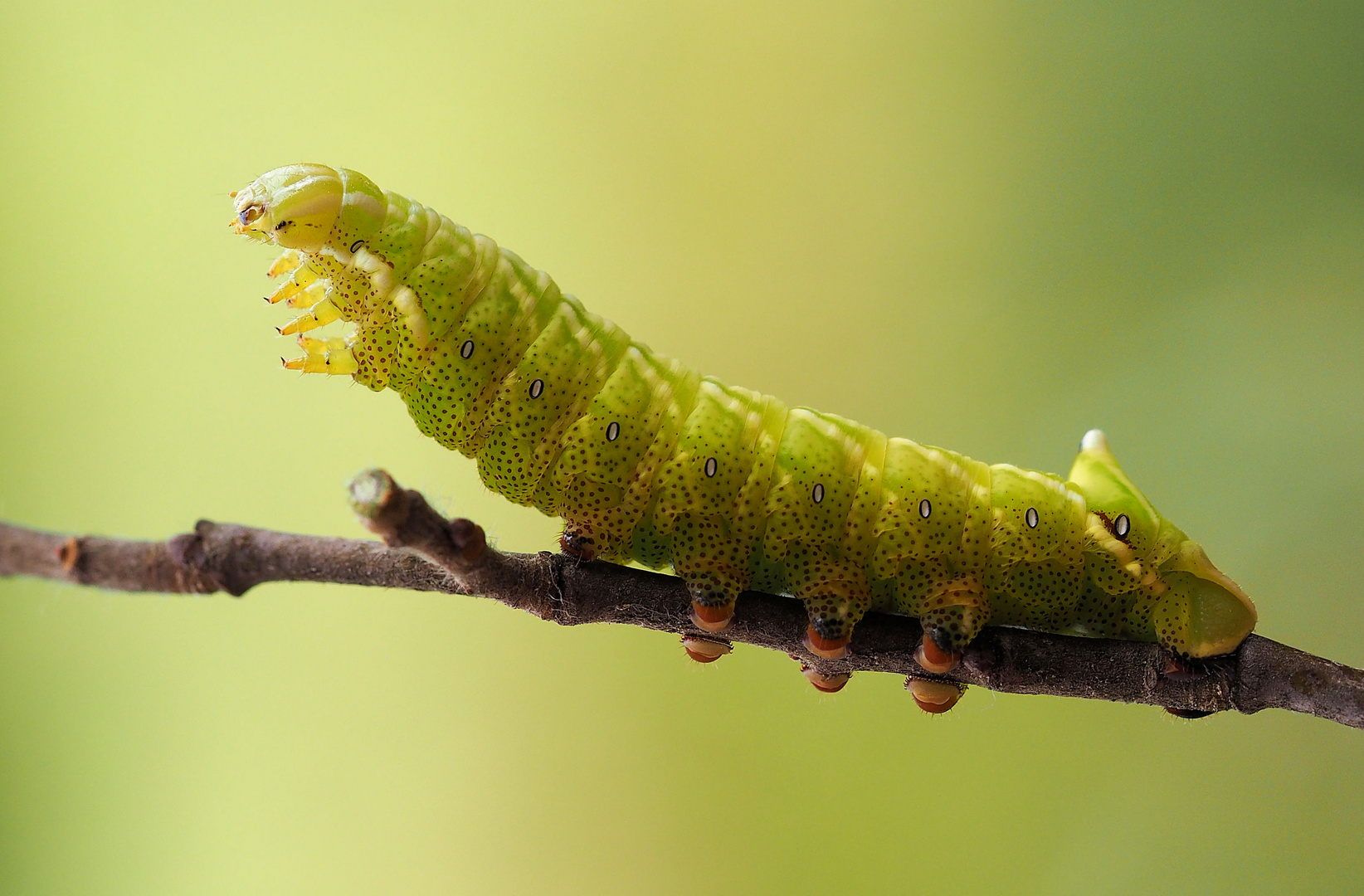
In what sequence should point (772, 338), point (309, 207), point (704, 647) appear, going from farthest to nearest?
point (772, 338) → point (704, 647) → point (309, 207)

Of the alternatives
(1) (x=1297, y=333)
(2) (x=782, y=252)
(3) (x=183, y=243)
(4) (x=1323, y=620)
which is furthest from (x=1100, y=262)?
(3) (x=183, y=243)

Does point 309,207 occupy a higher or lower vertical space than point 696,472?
higher

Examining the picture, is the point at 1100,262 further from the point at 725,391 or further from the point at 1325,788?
the point at 725,391

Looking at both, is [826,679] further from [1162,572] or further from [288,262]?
[288,262]

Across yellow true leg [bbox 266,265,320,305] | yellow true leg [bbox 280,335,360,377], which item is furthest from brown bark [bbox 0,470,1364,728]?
yellow true leg [bbox 266,265,320,305]

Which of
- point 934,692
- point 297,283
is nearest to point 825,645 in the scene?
point 934,692

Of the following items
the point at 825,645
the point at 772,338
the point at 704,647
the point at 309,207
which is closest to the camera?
the point at 309,207

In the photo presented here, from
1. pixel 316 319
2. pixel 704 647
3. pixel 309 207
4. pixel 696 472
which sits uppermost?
pixel 309 207

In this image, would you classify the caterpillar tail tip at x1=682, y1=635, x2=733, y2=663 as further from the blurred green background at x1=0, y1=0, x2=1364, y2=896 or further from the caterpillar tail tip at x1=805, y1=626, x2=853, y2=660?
the blurred green background at x1=0, y1=0, x2=1364, y2=896
